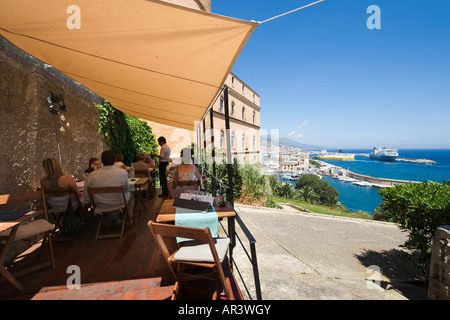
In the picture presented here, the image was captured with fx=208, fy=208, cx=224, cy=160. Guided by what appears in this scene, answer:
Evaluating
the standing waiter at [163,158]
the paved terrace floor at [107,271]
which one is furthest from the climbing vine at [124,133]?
the paved terrace floor at [107,271]

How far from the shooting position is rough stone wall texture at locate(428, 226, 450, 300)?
2.62 meters

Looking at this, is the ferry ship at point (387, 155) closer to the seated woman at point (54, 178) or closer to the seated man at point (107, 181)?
the seated man at point (107, 181)

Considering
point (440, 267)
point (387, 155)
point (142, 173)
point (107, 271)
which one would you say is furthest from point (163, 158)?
point (387, 155)

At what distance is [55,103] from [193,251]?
401 cm

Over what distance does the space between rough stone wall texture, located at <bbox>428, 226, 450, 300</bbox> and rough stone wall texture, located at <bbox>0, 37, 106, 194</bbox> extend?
18.9ft

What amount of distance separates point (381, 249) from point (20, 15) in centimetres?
720

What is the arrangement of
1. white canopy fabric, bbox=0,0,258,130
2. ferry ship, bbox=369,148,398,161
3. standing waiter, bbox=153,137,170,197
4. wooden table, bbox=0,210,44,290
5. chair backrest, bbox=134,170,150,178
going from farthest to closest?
ferry ship, bbox=369,148,398,161 < chair backrest, bbox=134,170,150,178 < standing waiter, bbox=153,137,170,197 < wooden table, bbox=0,210,44,290 < white canopy fabric, bbox=0,0,258,130

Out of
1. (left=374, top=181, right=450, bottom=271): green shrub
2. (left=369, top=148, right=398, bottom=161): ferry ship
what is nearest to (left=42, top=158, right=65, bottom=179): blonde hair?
(left=374, top=181, right=450, bottom=271): green shrub

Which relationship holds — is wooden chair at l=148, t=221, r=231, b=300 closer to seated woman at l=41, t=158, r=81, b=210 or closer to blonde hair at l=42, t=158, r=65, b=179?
seated woman at l=41, t=158, r=81, b=210

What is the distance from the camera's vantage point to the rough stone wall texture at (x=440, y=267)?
8.59ft

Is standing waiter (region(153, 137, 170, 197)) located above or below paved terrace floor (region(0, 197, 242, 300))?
above

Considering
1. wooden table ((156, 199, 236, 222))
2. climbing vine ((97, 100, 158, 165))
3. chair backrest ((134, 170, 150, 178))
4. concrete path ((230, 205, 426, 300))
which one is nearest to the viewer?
wooden table ((156, 199, 236, 222))

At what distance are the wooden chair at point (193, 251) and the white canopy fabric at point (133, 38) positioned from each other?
1.64 meters

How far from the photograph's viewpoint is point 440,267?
273 cm
